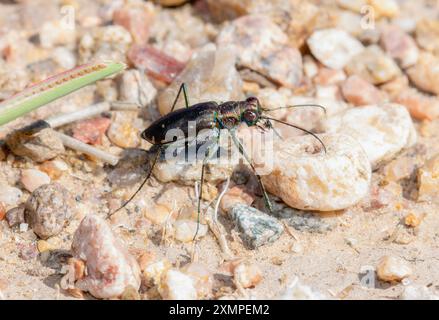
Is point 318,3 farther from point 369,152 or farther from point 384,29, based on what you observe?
point 369,152

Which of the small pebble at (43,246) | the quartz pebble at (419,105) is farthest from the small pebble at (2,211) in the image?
the quartz pebble at (419,105)

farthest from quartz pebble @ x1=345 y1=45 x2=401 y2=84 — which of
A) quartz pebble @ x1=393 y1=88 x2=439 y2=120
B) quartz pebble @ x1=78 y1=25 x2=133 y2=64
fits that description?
quartz pebble @ x1=78 y1=25 x2=133 y2=64

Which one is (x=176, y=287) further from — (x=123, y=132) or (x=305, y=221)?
(x=123, y=132)

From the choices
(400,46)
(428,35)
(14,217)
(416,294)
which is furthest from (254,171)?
(428,35)

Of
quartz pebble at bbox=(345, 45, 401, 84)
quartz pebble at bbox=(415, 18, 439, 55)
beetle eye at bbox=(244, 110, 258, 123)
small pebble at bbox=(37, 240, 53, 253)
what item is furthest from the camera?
quartz pebble at bbox=(415, 18, 439, 55)

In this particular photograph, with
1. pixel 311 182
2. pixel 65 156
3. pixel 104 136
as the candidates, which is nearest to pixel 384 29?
pixel 311 182

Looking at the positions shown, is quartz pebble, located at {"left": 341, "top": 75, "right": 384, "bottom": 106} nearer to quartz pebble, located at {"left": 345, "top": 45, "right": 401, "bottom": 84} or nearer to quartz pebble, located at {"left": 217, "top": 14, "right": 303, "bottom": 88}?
quartz pebble, located at {"left": 345, "top": 45, "right": 401, "bottom": 84}

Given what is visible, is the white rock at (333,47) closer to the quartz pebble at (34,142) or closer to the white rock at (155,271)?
the quartz pebble at (34,142)
